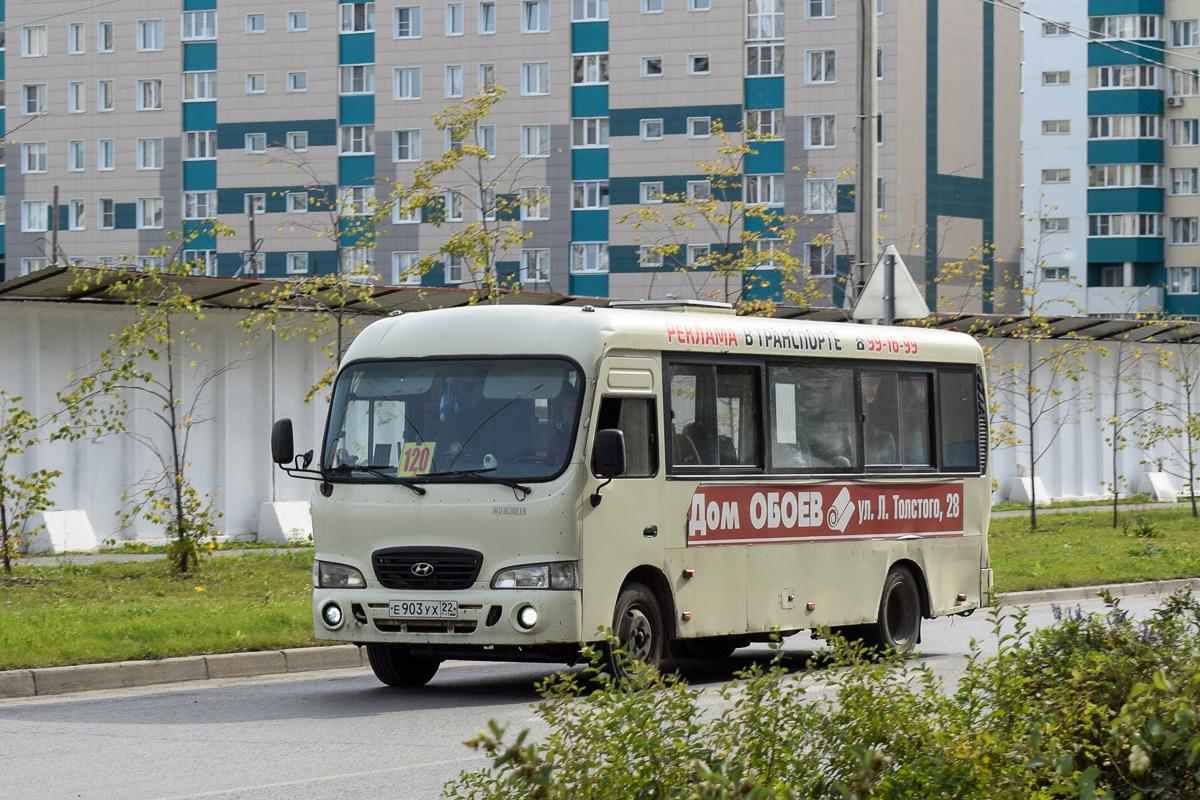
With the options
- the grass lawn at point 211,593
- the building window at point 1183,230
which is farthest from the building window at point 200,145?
the grass lawn at point 211,593

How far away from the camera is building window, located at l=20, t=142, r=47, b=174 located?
78.6m

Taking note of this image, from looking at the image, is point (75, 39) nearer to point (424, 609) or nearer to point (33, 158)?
point (33, 158)

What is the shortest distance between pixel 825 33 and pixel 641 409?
203 ft

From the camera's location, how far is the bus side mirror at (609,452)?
11.3 metres

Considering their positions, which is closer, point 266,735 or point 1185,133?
point 266,735

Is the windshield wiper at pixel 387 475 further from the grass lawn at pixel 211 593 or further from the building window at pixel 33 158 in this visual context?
the building window at pixel 33 158

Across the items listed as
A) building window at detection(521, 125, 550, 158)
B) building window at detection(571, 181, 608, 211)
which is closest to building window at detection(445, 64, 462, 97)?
building window at detection(521, 125, 550, 158)

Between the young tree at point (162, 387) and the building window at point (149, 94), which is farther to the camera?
the building window at point (149, 94)

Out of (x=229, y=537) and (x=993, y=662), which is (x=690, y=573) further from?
(x=229, y=537)

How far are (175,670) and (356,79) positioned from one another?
65177 mm

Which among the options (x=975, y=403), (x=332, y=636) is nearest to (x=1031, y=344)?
(x=975, y=403)

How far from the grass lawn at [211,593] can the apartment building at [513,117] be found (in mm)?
42381

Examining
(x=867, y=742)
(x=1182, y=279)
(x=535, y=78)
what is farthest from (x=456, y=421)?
(x=1182, y=279)

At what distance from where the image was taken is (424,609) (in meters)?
11.5
